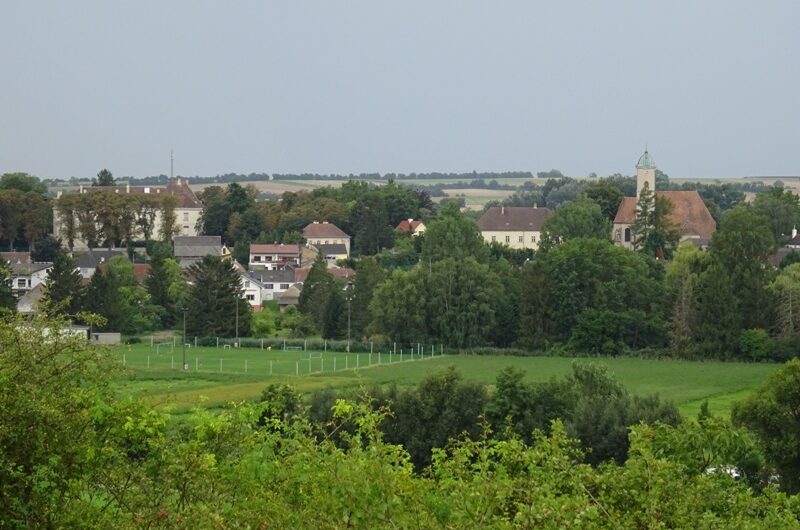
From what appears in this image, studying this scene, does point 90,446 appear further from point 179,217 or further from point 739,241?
point 179,217

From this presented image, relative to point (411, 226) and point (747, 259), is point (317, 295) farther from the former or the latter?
point (411, 226)

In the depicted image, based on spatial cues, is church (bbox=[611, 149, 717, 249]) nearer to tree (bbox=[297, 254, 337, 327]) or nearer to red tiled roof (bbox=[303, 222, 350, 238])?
red tiled roof (bbox=[303, 222, 350, 238])

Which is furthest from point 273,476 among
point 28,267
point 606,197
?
point 606,197

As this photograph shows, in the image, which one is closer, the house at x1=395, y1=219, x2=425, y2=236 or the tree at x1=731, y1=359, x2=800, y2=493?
the tree at x1=731, y1=359, x2=800, y2=493

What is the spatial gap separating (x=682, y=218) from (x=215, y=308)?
46721 millimetres

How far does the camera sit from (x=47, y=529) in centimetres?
1425

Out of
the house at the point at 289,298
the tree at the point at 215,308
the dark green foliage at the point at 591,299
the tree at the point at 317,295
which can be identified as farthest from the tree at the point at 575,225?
the tree at the point at 215,308

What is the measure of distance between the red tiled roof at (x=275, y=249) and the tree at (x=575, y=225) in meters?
19.1

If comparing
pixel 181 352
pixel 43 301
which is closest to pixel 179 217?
pixel 181 352

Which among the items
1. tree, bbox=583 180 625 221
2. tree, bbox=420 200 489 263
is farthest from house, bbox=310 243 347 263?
tree, bbox=420 200 489 263

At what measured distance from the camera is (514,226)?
118m

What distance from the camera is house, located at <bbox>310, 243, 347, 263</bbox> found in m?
110

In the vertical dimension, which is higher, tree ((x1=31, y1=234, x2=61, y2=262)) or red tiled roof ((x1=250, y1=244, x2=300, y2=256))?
tree ((x1=31, y1=234, x2=61, y2=262))

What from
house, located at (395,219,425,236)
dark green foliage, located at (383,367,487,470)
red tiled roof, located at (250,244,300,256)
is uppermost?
dark green foliage, located at (383,367,487,470)
